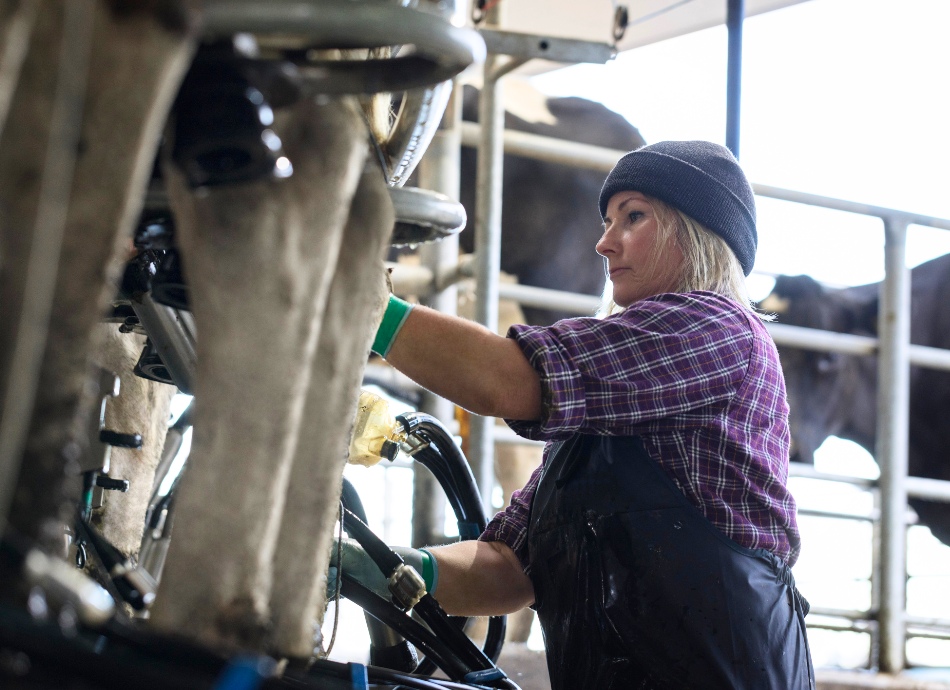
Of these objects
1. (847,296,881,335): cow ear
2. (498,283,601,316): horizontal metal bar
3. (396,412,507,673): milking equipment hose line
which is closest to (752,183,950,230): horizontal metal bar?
(498,283,601,316): horizontal metal bar

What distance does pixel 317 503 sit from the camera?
1.59 feet

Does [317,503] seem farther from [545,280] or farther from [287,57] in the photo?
[545,280]

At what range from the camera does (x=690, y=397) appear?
1.01m

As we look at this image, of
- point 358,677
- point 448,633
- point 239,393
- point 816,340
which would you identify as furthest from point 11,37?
point 816,340

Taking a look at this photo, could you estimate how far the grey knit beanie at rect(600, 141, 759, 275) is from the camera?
3.94 ft

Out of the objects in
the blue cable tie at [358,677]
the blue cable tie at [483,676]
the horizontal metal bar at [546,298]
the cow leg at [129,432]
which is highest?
the horizontal metal bar at [546,298]

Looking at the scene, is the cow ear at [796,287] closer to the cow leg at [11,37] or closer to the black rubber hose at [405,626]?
the black rubber hose at [405,626]

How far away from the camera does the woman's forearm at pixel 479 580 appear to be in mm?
1160

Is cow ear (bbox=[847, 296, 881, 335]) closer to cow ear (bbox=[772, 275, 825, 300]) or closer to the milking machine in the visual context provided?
cow ear (bbox=[772, 275, 825, 300])

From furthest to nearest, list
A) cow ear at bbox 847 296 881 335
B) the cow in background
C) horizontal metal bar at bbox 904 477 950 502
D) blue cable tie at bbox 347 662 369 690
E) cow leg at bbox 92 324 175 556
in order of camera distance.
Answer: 1. cow ear at bbox 847 296 881 335
2. the cow in background
3. horizontal metal bar at bbox 904 477 950 502
4. cow leg at bbox 92 324 175 556
5. blue cable tie at bbox 347 662 369 690

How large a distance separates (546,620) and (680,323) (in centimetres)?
35

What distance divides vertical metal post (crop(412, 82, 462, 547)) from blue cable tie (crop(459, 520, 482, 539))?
559 millimetres

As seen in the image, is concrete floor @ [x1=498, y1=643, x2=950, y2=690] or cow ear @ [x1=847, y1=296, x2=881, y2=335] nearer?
concrete floor @ [x1=498, y1=643, x2=950, y2=690]

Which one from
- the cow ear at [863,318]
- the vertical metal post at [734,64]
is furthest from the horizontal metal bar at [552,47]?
the cow ear at [863,318]
